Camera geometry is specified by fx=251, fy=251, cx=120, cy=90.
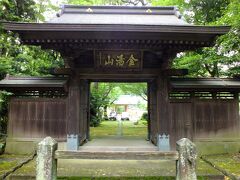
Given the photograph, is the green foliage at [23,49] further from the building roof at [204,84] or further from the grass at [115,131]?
the building roof at [204,84]

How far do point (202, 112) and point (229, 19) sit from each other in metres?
4.27

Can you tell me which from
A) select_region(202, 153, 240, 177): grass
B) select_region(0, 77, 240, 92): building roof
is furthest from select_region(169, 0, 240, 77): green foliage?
select_region(202, 153, 240, 177): grass

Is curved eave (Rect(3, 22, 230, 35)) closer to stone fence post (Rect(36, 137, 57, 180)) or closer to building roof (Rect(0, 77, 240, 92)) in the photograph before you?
building roof (Rect(0, 77, 240, 92))

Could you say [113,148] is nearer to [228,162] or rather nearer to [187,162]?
[228,162]

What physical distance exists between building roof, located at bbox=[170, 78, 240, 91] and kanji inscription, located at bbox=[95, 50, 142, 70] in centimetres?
176

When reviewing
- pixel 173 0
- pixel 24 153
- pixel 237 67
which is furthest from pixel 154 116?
pixel 173 0

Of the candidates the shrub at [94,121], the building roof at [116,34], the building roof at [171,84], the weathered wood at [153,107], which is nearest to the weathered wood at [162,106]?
the building roof at [171,84]

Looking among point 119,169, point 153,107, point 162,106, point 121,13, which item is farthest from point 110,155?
point 121,13

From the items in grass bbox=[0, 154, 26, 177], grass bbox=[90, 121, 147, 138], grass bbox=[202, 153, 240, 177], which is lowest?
grass bbox=[202, 153, 240, 177]

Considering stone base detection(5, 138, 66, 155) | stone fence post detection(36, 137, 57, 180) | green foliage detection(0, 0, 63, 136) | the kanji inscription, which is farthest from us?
green foliage detection(0, 0, 63, 136)

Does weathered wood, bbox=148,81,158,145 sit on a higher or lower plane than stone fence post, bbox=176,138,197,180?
higher

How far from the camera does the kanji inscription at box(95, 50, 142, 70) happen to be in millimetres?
8820

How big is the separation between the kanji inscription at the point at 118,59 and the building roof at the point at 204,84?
176 cm

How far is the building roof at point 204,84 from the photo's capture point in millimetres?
9578
